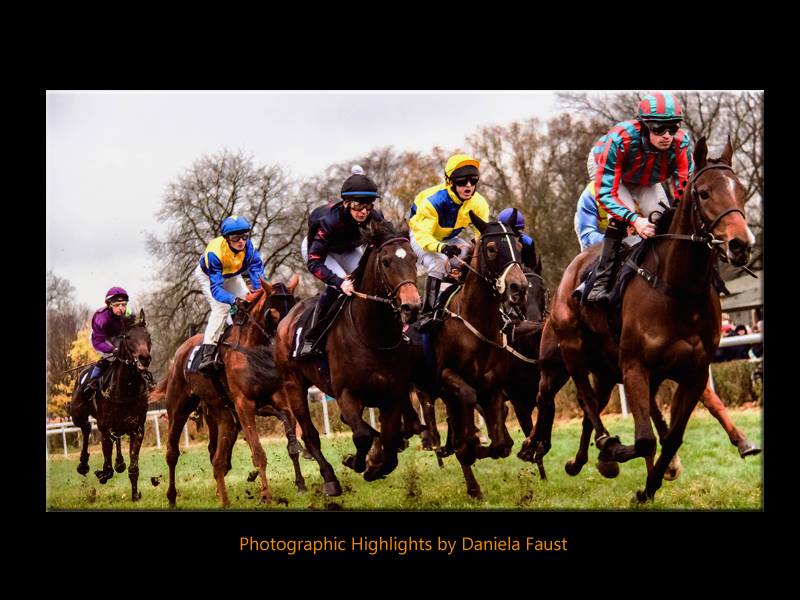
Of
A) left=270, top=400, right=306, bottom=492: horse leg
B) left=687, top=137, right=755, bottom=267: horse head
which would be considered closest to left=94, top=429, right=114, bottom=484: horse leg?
left=270, top=400, right=306, bottom=492: horse leg

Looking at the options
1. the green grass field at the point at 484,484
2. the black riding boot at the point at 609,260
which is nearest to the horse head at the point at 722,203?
the black riding boot at the point at 609,260

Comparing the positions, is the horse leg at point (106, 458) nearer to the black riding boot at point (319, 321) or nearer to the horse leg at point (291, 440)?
the horse leg at point (291, 440)

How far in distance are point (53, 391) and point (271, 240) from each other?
593 cm

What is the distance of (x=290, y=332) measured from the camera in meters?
10.8

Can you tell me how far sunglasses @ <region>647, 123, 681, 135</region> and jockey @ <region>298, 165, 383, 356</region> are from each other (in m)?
2.54

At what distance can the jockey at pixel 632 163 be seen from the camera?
8.32 metres

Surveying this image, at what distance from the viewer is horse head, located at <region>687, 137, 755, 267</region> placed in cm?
688

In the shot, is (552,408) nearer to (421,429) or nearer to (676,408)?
(421,429)

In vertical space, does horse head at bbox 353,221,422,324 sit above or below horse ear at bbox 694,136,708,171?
below

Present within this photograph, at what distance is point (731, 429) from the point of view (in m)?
9.48

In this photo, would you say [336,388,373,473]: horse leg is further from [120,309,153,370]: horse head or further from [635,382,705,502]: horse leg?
Result: [120,309,153,370]: horse head

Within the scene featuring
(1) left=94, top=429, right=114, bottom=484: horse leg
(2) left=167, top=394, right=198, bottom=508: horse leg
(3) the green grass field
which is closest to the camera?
(3) the green grass field

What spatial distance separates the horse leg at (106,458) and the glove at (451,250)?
6.28 metres

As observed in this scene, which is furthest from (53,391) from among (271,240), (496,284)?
(496,284)
